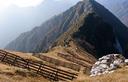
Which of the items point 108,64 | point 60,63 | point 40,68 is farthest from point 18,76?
point 60,63

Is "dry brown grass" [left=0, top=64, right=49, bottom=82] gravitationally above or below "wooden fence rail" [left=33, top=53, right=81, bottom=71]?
below

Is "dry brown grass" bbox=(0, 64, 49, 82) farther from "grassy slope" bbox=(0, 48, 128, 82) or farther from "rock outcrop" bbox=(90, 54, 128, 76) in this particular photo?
"rock outcrop" bbox=(90, 54, 128, 76)

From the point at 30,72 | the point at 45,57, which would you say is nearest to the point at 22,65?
the point at 30,72

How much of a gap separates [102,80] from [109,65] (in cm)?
3889

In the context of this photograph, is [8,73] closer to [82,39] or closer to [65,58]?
[65,58]

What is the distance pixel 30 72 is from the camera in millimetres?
57844

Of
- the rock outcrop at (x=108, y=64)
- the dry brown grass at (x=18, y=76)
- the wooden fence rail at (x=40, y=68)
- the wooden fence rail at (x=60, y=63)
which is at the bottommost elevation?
the dry brown grass at (x=18, y=76)

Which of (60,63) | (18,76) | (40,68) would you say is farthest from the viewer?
(60,63)

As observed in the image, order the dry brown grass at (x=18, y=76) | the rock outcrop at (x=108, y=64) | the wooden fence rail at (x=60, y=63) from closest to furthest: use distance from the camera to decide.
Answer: the dry brown grass at (x=18, y=76) → the rock outcrop at (x=108, y=64) → the wooden fence rail at (x=60, y=63)

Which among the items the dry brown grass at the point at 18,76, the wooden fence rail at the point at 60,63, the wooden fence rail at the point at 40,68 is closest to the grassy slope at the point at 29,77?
the dry brown grass at the point at 18,76

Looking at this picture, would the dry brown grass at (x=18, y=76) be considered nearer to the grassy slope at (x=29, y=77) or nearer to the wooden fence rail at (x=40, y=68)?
the grassy slope at (x=29, y=77)

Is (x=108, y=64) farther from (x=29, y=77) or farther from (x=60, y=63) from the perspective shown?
(x=29, y=77)

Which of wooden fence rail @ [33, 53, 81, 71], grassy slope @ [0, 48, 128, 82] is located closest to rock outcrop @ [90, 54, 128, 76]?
wooden fence rail @ [33, 53, 81, 71]

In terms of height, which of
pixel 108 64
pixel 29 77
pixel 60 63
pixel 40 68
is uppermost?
pixel 60 63
